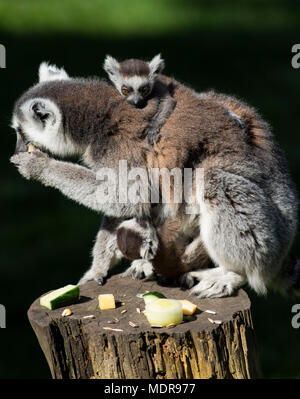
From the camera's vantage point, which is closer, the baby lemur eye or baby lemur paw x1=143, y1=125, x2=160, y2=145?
baby lemur paw x1=143, y1=125, x2=160, y2=145

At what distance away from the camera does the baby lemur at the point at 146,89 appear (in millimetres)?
5547

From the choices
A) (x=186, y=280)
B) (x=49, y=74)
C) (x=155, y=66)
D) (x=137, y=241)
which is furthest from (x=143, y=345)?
(x=49, y=74)

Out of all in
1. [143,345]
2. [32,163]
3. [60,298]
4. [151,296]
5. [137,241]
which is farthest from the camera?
[32,163]

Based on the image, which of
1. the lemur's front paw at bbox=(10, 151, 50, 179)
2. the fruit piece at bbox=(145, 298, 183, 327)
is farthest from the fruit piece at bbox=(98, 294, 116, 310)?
the lemur's front paw at bbox=(10, 151, 50, 179)

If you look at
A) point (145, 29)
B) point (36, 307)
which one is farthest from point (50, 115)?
point (145, 29)

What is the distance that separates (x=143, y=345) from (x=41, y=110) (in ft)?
7.05

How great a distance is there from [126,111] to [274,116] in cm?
737

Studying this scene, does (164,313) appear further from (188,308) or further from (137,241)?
(137,241)

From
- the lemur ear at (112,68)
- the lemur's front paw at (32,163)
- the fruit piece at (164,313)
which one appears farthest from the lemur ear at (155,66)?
the fruit piece at (164,313)

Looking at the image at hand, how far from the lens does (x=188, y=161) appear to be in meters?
5.54

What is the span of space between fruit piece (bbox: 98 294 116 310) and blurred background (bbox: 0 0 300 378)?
2.07m
